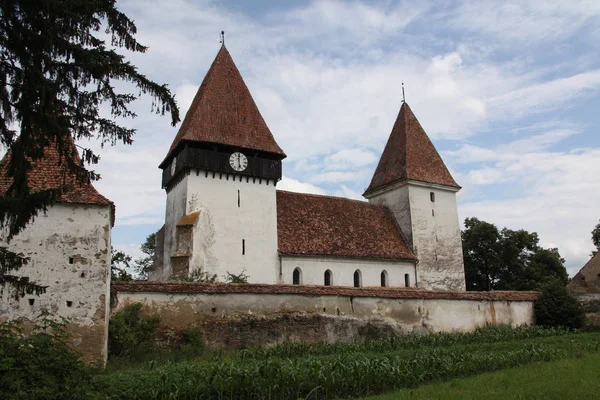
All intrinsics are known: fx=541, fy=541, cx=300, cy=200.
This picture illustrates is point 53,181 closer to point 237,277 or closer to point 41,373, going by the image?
point 41,373

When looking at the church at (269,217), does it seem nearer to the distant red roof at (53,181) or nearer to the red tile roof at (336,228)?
the red tile roof at (336,228)

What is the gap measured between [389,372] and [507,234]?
1309 inches

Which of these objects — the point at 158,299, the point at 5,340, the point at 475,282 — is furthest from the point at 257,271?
the point at 475,282

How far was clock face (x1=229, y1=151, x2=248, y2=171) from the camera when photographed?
84.4 feet

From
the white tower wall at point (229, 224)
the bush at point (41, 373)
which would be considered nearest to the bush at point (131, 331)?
the bush at point (41, 373)

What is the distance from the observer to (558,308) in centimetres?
2330

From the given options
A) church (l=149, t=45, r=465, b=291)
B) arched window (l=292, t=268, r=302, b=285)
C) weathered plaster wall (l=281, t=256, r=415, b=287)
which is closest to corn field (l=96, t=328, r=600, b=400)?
church (l=149, t=45, r=465, b=291)

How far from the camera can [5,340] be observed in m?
8.77

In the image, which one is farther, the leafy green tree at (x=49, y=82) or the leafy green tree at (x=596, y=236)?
the leafy green tree at (x=596, y=236)

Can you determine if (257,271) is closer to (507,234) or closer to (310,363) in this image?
(310,363)

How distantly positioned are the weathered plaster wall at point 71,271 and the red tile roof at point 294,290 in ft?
4.10

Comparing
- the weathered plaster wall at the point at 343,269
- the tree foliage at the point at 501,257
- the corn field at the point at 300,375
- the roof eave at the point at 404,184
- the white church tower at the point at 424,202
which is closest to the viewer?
the corn field at the point at 300,375

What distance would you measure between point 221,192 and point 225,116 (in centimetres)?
399

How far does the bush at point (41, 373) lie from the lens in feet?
25.2
